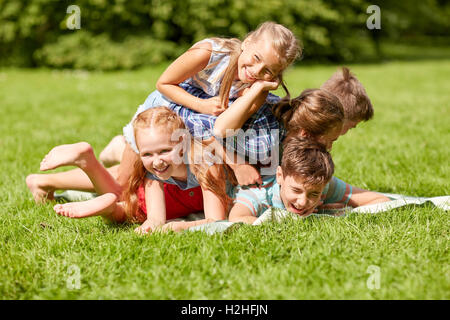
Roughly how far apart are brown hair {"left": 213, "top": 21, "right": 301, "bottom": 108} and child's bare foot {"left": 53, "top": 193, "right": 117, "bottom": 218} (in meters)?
0.91

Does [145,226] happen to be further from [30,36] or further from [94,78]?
[30,36]

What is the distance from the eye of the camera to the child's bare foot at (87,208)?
8.75ft

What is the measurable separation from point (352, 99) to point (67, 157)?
2009 mm

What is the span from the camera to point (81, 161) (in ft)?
9.75

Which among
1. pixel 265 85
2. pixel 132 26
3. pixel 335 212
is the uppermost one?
pixel 132 26

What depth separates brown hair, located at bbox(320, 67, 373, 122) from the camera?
3.48 metres

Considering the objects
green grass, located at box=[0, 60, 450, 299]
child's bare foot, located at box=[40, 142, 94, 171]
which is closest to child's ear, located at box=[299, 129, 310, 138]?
green grass, located at box=[0, 60, 450, 299]

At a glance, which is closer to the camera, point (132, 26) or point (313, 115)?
point (313, 115)

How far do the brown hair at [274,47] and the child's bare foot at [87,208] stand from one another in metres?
0.91

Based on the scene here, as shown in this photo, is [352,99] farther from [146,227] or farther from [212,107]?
[146,227]
